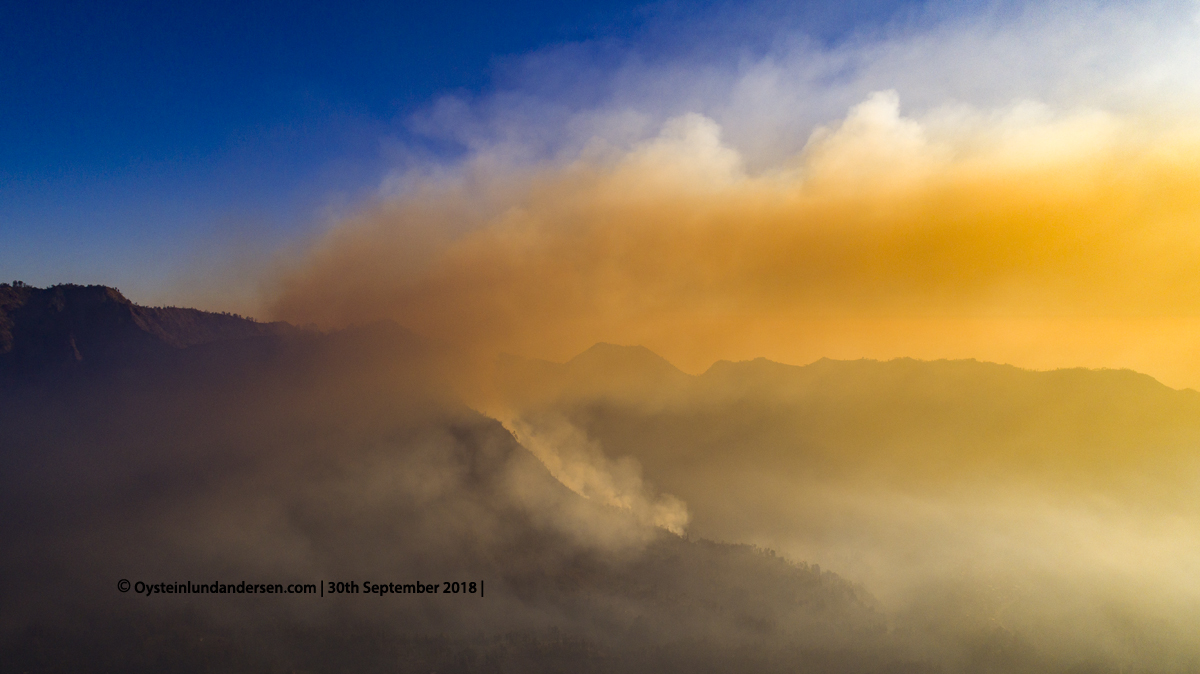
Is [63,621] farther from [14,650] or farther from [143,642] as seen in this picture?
[143,642]

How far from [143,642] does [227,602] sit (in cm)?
2570

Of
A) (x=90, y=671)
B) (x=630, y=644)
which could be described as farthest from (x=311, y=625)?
(x=630, y=644)

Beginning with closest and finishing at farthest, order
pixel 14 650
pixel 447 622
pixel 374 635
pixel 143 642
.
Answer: pixel 14 650 → pixel 143 642 → pixel 374 635 → pixel 447 622

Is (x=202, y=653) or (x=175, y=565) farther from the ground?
(x=175, y=565)

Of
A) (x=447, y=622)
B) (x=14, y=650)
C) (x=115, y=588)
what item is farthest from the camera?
(x=447, y=622)

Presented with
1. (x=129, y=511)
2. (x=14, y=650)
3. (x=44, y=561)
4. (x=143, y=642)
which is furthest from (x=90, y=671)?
(x=129, y=511)

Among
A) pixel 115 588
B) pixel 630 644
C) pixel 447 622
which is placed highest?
pixel 115 588

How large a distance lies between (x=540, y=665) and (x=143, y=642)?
408ft

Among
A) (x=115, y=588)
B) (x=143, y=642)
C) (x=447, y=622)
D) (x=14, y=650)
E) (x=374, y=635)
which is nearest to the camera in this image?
(x=14, y=650)

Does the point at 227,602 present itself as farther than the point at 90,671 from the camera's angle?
Yes

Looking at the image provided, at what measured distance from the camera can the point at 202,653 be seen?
144500 millimetres

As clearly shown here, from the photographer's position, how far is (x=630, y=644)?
197625 millimetres

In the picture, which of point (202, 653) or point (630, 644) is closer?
point (202, 653)

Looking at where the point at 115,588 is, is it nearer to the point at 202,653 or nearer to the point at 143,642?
the point at 143,642
